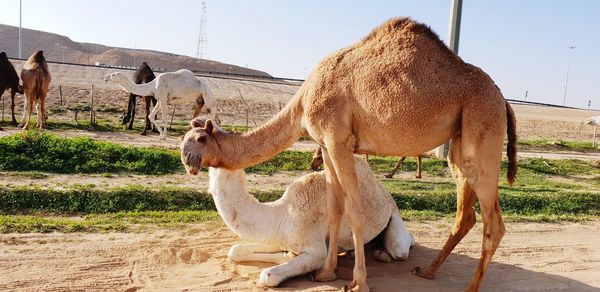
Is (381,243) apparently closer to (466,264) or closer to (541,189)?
(466,264)

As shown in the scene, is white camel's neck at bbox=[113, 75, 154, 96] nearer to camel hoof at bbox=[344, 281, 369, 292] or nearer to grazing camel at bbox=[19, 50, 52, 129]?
grazing camel at bbox=[19, 50, 52, 129]

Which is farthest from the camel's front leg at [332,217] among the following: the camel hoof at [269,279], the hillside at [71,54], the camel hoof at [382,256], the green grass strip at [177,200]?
the hillside at [71,54]

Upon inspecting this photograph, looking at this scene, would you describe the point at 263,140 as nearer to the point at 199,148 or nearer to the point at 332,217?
the point at 199,148

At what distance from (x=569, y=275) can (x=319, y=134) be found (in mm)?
3794

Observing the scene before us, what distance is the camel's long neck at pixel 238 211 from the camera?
632 centimetres

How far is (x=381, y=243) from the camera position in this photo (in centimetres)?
720

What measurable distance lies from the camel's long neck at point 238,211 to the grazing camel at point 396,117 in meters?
0.31

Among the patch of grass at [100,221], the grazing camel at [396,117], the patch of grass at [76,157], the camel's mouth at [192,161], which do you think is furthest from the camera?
the patch of grass at [76,157]

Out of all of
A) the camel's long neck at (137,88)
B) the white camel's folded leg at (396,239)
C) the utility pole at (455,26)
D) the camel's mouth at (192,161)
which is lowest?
the white camel's folded leg at (396,239)

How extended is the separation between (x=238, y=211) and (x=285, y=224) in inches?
22.1

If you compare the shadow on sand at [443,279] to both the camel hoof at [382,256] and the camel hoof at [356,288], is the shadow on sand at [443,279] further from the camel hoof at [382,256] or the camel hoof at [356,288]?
the camel hoof at [356,288]

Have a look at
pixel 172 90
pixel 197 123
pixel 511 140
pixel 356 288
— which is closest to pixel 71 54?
pixel 172 90

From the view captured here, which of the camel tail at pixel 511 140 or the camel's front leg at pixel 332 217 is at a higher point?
the camel tail at pixel 511 140

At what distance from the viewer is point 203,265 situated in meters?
6.53
